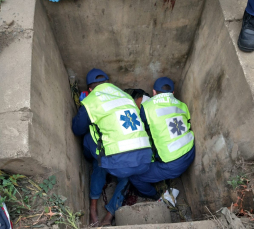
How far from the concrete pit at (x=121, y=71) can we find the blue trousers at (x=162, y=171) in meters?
0.15

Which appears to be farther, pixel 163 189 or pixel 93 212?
pixel 163 189

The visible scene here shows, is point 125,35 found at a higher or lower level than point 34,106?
higher

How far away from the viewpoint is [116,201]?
3.01m

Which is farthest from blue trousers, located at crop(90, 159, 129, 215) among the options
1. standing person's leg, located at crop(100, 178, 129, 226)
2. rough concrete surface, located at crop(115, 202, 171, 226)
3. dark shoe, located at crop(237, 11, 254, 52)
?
dark shoe, located at crop(237, 11, 254, 52)

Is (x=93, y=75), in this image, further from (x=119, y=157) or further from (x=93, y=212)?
(x=93, y=212)

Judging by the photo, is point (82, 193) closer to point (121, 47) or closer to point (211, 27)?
point (121, 47)

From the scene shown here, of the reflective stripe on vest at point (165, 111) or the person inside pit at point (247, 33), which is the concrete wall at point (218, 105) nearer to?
the person inside pit at point (247, 33)

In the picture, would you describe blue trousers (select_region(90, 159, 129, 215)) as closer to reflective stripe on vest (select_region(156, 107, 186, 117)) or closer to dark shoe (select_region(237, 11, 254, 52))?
reflective stripe on vest (select_region(156, 107, 186, 117))

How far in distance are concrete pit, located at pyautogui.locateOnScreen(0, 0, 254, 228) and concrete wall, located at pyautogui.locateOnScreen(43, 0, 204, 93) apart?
0.01 meters

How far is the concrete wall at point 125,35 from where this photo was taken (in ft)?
8.79

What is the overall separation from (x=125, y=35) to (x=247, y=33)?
60.2 inches

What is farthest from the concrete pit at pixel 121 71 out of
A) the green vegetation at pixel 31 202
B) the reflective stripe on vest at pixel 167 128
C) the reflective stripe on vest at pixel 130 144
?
the reflective stripe on vest at pixel 130 144

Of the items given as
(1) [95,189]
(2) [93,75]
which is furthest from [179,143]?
(2) [93,75]

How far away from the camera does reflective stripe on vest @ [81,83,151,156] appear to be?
245 centimetres
